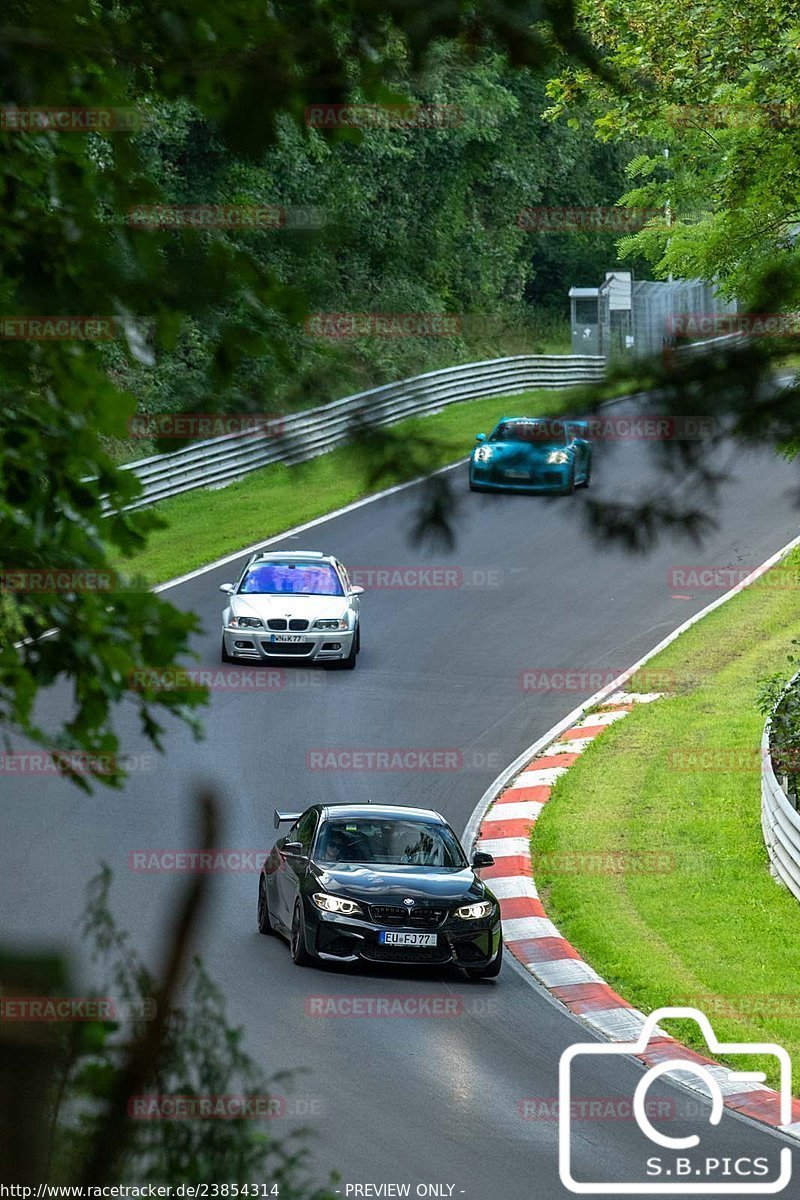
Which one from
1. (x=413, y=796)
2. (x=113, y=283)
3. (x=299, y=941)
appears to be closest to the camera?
(x=113, y=283)

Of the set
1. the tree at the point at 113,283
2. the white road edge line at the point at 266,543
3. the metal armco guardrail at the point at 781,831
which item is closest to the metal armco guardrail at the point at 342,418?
the tree at the point at 113,283

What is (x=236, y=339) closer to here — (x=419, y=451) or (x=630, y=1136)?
(x=419, y=451)

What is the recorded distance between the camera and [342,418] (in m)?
4.54

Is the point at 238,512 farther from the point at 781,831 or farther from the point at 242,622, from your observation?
the point at 781,831

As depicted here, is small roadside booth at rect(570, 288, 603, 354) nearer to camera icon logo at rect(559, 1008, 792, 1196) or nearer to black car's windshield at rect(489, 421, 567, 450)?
camera icon logo at rect(559, 1008, 792, 1196)

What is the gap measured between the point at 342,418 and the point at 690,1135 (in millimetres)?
7425

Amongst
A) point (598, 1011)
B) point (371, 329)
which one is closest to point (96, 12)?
point (371, 329)

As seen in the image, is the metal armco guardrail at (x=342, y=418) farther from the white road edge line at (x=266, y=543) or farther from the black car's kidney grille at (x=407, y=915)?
the black car's kidney grille at (x=407, y=915)

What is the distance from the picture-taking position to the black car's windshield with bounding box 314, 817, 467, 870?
48.1ft

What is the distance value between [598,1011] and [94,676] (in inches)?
404

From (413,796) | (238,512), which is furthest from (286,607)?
(238,512)

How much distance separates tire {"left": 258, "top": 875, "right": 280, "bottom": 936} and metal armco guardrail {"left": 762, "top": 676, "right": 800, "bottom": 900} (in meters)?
5.07

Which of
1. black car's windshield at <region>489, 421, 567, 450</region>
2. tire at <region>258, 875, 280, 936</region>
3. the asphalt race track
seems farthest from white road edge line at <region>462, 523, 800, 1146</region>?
black car's windshield at <region>489, 421, 567, 450</region>

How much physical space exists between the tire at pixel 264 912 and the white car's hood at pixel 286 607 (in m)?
9.26
